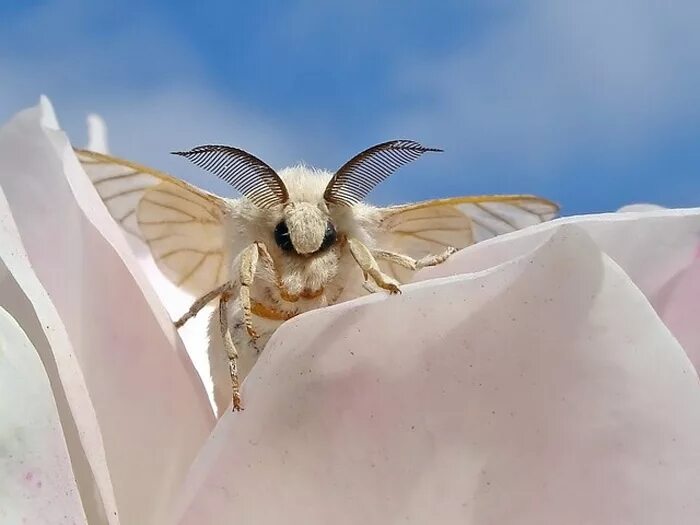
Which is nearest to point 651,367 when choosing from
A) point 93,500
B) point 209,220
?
point 93,500

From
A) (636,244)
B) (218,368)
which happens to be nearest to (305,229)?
(218,368)

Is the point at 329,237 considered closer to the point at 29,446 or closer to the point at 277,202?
the point at 277,202

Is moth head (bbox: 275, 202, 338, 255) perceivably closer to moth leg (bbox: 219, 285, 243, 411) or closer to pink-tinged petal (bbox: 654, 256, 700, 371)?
moth leg (bbox: 219, 285, 243, 411)

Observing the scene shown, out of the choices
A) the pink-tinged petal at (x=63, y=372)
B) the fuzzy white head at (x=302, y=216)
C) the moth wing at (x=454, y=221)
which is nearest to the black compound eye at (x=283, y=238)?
the fuzzy white head at (x=302, y=216)

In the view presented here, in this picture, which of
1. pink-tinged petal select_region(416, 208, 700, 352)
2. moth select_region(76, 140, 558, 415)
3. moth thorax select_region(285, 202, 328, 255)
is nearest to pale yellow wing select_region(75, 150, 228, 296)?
moth select_region(76, 140, 558, 415)

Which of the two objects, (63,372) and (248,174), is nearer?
(63,372)

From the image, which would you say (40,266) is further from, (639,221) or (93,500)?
(639,221)

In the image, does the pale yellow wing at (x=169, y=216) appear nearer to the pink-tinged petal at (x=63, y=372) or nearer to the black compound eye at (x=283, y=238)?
the black compound eye at (x=283, y=238)
